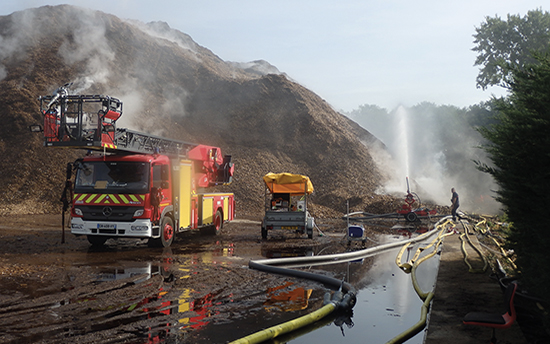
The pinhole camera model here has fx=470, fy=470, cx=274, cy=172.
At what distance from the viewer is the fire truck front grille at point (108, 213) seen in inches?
508

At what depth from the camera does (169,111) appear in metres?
44.7

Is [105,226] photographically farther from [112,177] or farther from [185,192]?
[185,192]

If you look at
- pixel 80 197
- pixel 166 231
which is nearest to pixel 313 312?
pixel 166 231

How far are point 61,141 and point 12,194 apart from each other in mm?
17623

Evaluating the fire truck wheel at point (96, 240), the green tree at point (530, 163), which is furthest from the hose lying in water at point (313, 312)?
the fire truck wheel at point (96, 240)

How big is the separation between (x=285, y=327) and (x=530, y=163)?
338 cm

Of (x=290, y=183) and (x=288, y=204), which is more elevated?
(x=290, y=183)

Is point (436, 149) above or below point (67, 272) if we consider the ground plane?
above

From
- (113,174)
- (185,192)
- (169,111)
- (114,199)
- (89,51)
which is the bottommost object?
(114,199)

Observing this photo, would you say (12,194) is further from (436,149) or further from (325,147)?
(436,149)

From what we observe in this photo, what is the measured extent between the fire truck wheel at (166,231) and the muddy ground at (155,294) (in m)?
0.35

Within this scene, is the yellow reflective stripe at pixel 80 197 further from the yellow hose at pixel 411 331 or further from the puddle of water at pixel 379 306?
the yellow hose at pixel 411 331

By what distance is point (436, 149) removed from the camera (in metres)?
75.3

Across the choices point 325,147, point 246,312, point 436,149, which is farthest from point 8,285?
point 436,149
